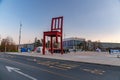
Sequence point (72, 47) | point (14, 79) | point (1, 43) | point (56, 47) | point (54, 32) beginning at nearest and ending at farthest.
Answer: point (14, 79)
point (1, 43)
point (54, 32)
point (56, 47)
point (72, 47)

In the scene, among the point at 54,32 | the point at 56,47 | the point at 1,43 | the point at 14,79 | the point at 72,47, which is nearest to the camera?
the point at 14,79

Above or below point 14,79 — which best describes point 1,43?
above

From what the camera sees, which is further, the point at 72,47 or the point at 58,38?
the point at 72,47

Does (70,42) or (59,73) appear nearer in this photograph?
(59,73)

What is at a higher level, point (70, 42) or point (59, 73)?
point (70, 42)

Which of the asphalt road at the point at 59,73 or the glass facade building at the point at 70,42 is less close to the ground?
the glass facade building at the point at 70,42

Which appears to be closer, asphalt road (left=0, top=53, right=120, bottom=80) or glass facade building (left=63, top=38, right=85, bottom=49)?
asphalt road (left=0, top=53, right=120, bottom=80)

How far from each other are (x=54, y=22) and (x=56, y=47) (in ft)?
15.5

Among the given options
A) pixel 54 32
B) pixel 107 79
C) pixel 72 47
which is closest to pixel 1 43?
pixel 54 32

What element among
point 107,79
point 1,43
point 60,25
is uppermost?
point 60,25

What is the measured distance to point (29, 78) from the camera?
6.16 m

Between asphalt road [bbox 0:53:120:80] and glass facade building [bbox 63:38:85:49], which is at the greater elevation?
glass facade building [bbox 63:38:85:49]

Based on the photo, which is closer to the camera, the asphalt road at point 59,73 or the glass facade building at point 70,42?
the asphalt road at point 59,73

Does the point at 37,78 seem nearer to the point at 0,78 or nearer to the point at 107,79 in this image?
the point at 0,78
